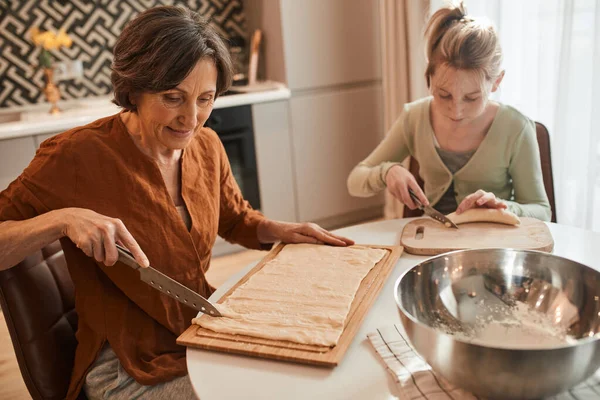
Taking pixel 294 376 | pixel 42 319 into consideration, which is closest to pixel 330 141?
pixel 42 319

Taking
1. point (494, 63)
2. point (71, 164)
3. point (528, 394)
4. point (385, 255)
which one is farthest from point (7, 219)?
point (494, 63)

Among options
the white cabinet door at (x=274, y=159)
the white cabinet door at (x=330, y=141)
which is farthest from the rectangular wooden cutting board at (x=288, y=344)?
the white cabinet door at (x=330, y=141)

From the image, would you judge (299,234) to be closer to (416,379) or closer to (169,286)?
(169,286)

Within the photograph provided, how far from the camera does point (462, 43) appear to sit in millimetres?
1530

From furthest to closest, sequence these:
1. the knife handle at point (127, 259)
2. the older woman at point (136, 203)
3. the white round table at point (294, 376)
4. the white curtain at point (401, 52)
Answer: the white curtain at point (401, 52), the older woman at point (136, 203), the knife handle at point (127, 259), the white round table at point (294, 376)

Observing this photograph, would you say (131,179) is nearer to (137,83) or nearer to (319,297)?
(137,83)

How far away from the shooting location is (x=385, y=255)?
50.4 inches

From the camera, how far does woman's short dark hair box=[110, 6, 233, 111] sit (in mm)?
1198

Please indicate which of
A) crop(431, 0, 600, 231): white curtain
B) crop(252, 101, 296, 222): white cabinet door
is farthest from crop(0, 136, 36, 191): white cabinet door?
crop(431, 0, 600, 231): white curtain

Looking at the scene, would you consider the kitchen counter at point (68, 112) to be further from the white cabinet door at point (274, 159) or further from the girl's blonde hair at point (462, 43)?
the girl's blonde hair at point (462, 43)

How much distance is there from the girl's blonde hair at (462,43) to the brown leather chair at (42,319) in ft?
3.59

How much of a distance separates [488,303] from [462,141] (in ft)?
2.76

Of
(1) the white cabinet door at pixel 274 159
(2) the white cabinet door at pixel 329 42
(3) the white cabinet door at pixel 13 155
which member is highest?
(2) the white cabinet door at pixel 329 42

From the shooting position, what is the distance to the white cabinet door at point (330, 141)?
3475 millimetres
